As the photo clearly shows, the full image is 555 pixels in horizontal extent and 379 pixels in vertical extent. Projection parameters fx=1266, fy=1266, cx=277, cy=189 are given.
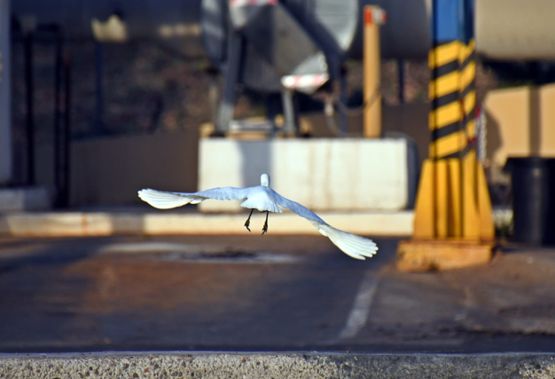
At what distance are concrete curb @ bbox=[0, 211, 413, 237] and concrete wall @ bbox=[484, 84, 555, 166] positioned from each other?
6390 millimetres

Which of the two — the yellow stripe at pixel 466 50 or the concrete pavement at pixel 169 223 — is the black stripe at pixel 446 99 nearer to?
the yellow stripe at pixel 466 50

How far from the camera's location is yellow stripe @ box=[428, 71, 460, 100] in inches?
512

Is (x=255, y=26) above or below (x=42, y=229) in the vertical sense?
above

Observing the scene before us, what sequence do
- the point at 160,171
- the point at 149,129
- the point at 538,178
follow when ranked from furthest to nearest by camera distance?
the point at 149,129 < the point at 160,171 < the point at 538,178

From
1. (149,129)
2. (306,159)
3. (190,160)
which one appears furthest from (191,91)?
(306,159)

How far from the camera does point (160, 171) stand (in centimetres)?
2328

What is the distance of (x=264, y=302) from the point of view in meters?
11.2

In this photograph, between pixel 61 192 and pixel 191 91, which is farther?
pixel 191 91

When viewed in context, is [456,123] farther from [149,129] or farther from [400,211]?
[149,129]

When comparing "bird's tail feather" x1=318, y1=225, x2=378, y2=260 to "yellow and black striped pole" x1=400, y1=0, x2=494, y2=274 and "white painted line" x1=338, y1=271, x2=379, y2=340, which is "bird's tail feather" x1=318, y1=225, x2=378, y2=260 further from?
"yellow and black striped pole" x1=400, y1=0, x2=494, y2=274

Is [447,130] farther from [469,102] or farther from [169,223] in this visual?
[169,223]

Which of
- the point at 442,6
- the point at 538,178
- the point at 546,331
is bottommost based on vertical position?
the point at 546,331

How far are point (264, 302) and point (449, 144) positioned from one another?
2.99 metres

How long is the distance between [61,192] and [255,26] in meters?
3.86
